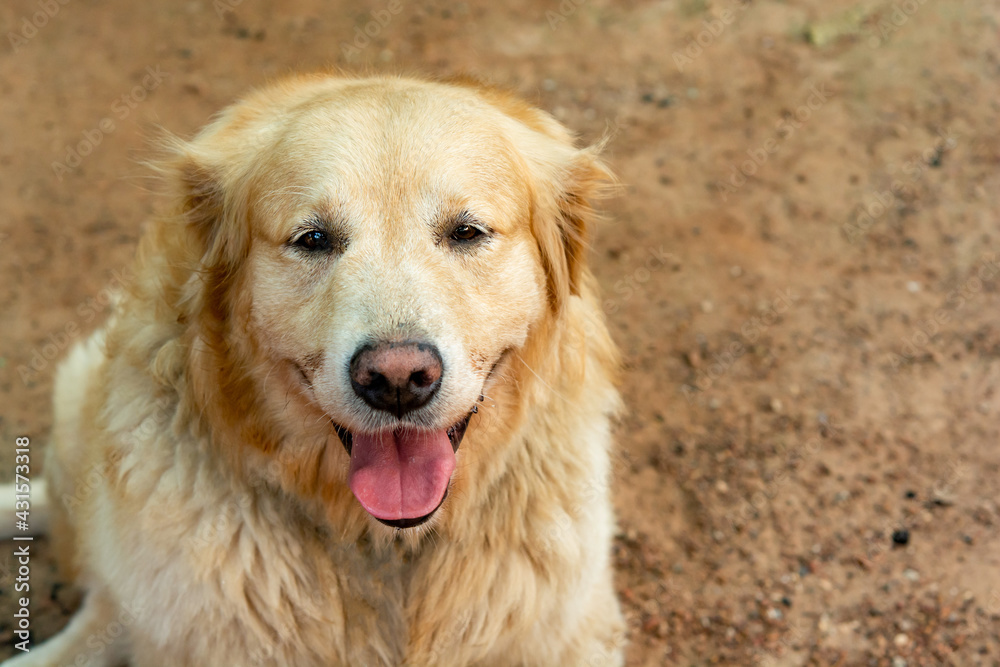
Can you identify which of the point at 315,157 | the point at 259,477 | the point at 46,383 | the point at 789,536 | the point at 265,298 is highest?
the point at 315,157

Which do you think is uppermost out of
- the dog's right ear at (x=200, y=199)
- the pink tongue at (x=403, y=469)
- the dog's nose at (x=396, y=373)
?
the dog's right ear at (x=200, y=199)

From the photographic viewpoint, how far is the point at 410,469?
2527mm

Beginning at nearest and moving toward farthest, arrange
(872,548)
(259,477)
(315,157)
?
(315,157) < (259,477) < (872,548)

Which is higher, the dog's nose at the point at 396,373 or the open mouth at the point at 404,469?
the dog's nose at the point at 396,373

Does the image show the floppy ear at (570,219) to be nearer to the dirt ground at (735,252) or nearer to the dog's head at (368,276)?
the dog's head at (368,276)

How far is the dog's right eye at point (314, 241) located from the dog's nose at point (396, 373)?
396 mm

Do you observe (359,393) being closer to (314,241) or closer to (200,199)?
(314,241)

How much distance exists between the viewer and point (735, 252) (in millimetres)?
5184

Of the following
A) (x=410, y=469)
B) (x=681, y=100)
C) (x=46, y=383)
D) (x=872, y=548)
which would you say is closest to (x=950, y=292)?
(x=872, y=548)

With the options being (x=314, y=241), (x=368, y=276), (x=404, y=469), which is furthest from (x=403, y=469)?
(x=314, y=241)

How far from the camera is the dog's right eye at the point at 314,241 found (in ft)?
8.06

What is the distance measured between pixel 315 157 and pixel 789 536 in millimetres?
2822

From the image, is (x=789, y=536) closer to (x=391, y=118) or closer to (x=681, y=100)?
(x=391, y=118)

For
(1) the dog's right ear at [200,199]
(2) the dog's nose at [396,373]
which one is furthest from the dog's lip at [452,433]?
(1) the dog's right ear at [200,199]
